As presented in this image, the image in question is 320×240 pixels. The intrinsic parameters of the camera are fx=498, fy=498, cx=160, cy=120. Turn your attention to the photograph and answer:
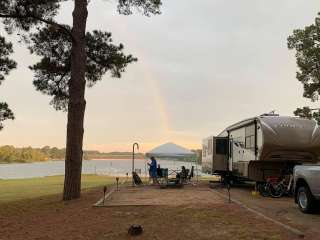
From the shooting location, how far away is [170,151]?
94.3 ft

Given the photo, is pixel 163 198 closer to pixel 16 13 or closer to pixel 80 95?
pixel 80 95

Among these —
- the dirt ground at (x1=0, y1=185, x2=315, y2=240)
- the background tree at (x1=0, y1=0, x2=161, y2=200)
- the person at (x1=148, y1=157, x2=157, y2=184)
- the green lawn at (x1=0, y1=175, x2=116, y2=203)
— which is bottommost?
the green lawn at (x1=0, y1=175, x2=116, y2=203)

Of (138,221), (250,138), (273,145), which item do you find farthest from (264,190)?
(138,221)

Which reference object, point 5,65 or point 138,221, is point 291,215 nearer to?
point 138,221

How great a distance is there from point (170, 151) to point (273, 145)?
11.2 m

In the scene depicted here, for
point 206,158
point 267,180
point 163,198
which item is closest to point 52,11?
point 163,198

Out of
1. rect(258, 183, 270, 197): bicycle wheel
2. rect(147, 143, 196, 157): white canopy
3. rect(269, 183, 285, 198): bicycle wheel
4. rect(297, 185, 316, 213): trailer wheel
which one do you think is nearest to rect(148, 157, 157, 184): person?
rect(147, 143, 196, 157): white canopy

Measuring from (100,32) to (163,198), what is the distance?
755 cm

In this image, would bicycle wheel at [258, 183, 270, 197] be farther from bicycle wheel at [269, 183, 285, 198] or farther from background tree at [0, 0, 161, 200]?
background tree at [0, 0, 161, 200]

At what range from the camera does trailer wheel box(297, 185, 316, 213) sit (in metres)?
12.4

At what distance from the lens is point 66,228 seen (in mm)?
10852

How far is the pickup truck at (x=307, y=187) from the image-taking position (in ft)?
40.2

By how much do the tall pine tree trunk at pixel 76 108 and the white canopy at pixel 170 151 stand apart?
35.6ft

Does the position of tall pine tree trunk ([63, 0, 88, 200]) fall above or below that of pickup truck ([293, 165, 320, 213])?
above
